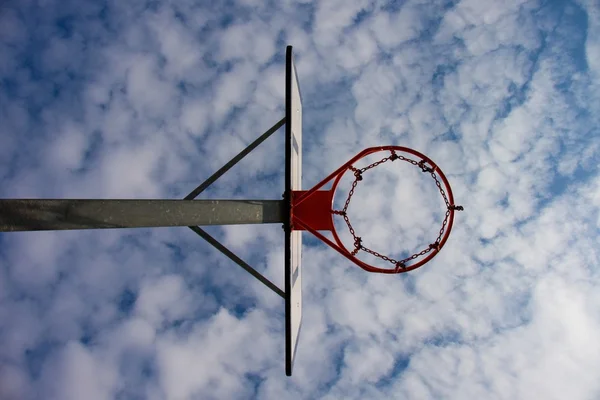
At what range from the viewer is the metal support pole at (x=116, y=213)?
317 cm

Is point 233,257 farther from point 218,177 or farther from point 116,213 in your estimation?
point 116,213

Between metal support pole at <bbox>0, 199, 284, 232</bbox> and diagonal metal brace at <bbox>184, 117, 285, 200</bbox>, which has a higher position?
diagonal metal brace at <bbox>184, 117, 285, 200</bbox>

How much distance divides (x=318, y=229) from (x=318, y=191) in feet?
1.66

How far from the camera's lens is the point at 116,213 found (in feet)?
11.8

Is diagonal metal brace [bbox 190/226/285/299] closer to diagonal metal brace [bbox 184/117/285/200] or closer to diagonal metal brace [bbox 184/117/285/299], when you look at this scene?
diagonal metal brace [bbox 184/117/285/299]

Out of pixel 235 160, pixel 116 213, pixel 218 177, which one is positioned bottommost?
pixel 116 213

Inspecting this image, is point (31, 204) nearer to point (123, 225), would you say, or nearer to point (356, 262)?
point (123, 225)

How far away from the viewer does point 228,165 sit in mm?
5133

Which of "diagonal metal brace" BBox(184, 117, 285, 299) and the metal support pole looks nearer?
the metal support pole

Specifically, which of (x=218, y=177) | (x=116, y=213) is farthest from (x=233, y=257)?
(x=116, y=213)

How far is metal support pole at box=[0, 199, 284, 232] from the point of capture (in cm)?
317

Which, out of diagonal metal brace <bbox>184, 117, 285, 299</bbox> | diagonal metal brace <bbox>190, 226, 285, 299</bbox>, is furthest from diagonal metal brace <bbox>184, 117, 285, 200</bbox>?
diagonal metal brace <bbox>190, 226, 285, 299</bbox>

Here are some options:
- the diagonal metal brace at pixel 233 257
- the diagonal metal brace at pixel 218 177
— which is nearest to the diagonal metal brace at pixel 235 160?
the diagonal metal brace at pixel 218 177

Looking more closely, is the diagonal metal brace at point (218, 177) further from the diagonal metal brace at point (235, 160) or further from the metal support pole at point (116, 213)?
the metal support pole at point (116, 213)
